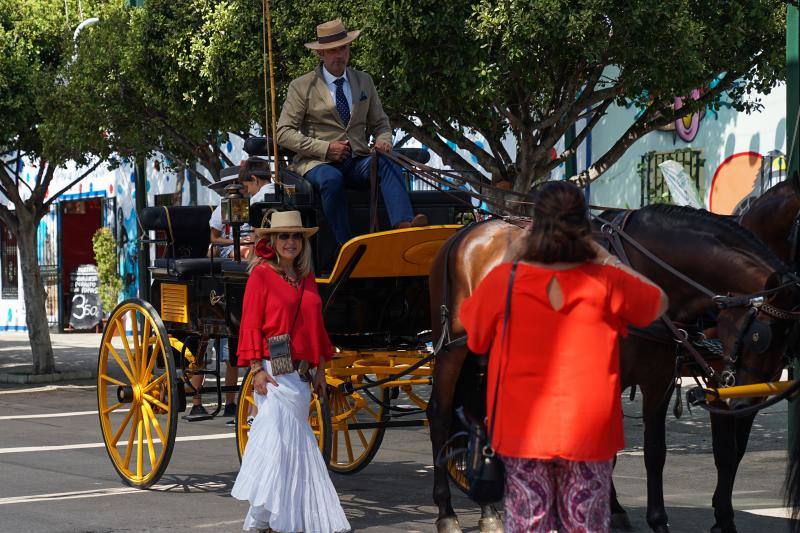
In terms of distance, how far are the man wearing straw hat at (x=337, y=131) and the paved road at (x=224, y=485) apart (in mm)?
1914

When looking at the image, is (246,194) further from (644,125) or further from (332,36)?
(644,125)

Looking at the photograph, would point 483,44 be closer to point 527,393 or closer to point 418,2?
point 418,2

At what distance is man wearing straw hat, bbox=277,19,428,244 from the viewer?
8.51m

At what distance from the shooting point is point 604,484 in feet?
15.7

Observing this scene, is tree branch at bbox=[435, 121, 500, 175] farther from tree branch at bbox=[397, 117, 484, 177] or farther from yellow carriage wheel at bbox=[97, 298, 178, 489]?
yellow carriage wheel at bbox=[97, 298, 178, 489]

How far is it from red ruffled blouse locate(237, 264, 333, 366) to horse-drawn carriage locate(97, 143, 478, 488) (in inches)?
22.8

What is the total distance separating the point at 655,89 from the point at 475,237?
5.88m

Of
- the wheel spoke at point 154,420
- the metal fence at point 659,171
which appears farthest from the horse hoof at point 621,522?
the metal fence at point 659,171

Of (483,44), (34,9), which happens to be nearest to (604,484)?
(483,44)

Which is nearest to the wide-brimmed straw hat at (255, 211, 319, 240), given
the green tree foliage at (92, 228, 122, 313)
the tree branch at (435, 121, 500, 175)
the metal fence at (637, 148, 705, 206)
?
the tree branch at (435, 121, 500, 175)

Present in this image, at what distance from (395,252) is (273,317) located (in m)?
A: 1.22

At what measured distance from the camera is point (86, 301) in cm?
3058

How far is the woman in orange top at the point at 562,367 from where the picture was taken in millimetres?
4727

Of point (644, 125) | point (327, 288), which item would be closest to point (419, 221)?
point (327, 288)
